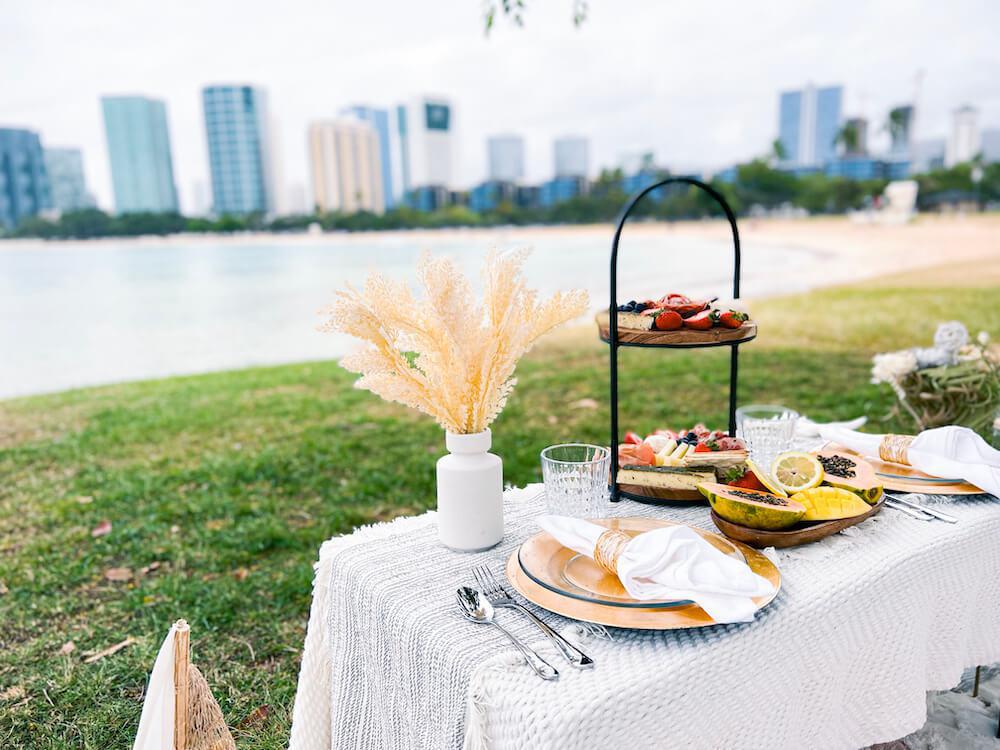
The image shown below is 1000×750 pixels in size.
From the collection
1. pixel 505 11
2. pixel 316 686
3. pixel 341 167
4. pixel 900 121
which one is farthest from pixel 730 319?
pixel 341 167

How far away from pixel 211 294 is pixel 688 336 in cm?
2937

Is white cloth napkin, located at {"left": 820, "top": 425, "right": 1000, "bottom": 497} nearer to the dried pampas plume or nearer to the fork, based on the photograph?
the dried pampas plume

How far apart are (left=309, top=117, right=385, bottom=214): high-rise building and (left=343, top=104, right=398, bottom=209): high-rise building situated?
15313mm

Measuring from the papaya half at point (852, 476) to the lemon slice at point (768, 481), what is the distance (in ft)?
0.44

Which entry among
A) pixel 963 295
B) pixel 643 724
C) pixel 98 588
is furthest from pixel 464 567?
pixel 963 295

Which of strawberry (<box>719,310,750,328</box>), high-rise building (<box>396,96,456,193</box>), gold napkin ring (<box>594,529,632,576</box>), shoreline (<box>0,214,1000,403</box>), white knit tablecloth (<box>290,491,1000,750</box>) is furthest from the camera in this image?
high-rise building (<box>396,96,456,193</box>)

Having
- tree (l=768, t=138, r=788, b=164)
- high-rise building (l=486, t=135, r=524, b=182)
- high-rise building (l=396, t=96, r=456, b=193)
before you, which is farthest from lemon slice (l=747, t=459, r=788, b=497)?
high-rise building (l=486, t=135, r=524, b=182)

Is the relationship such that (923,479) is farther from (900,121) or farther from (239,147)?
(239,147)

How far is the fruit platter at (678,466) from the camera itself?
61.3 inches

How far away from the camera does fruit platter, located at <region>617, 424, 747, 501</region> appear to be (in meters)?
1.56

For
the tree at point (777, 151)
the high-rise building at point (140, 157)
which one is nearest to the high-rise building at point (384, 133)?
the high-rise building at point (140, 157)

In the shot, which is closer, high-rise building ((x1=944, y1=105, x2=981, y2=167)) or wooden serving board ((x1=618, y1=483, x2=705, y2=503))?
wooden serving board ((x1=618, y1=483, x2=705, y2=503))

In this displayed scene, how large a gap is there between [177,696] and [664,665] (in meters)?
0.86

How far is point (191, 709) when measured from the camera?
51.9 inches
